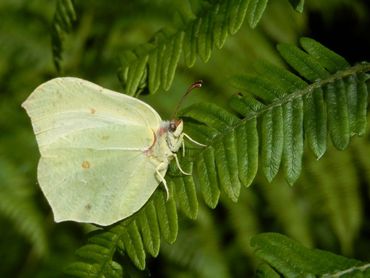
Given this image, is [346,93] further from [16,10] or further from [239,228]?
[16,10]

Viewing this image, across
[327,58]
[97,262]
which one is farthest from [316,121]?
[97,262]

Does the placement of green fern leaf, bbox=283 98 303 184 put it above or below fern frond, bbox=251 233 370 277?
above

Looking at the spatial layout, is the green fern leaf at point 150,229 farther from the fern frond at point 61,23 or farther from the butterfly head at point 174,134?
the fern frond at point 61,23

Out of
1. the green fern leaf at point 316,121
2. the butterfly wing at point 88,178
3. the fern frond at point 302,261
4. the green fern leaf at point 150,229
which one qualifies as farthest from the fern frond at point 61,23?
the fern frond at point 302,261

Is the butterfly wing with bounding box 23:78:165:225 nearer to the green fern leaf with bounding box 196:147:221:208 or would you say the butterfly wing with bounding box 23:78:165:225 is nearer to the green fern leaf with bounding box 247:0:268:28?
the green fern leaf with bounding box 196:147:221:208

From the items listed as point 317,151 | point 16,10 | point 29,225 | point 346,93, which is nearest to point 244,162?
point 317,151

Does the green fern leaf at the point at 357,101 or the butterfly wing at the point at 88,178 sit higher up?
the green fern leaf at the point at 357,101

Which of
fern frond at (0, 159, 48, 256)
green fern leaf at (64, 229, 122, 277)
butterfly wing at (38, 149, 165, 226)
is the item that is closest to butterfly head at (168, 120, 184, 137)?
butterfly wing at (38, 149, 165, 226)

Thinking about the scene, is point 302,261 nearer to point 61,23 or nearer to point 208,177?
point 208,177
